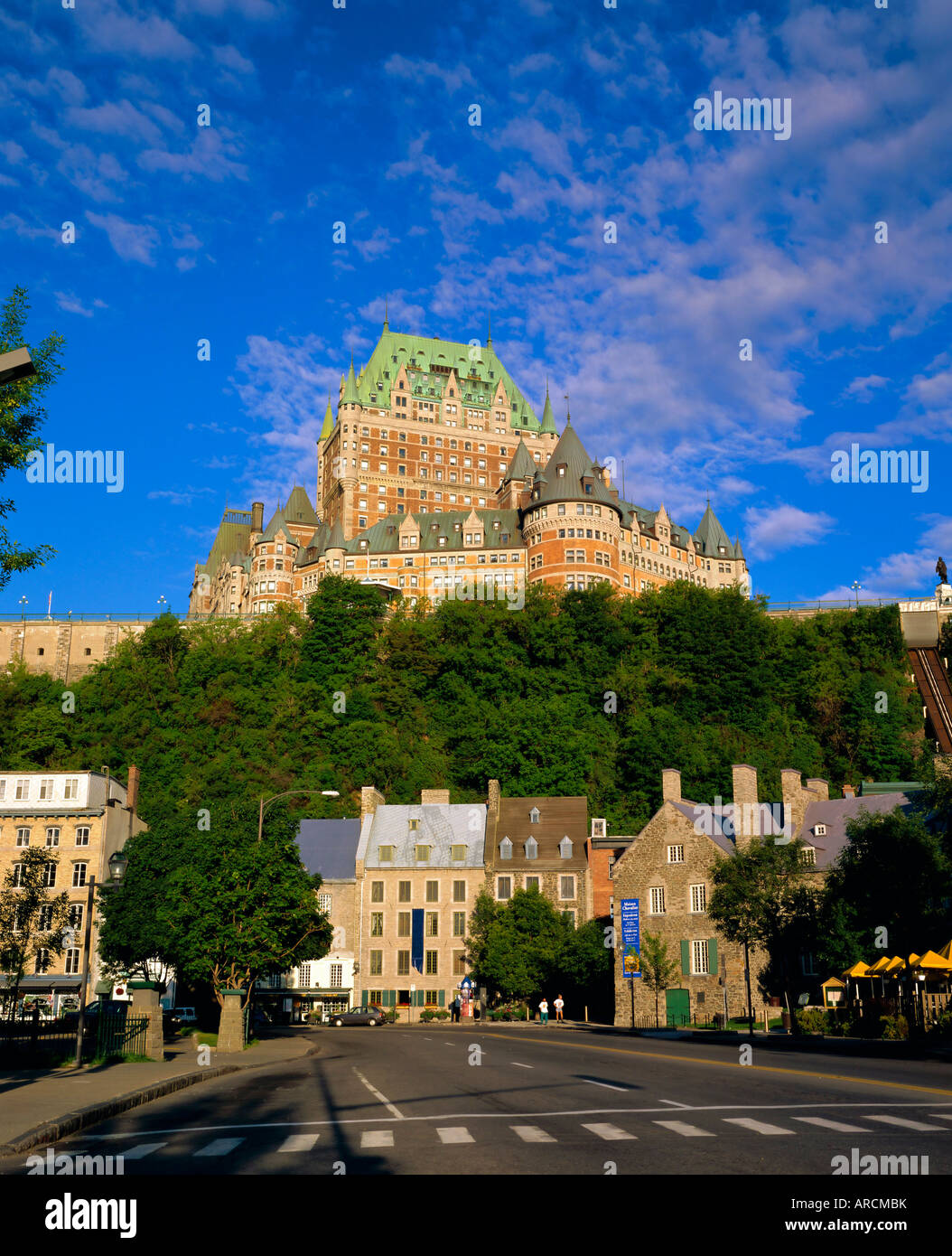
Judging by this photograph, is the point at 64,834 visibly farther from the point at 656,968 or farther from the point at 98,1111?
the point at 98,1111

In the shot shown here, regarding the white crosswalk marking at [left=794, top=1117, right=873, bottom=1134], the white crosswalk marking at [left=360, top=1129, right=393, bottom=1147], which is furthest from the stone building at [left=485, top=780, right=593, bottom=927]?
the white crosswalk marking at [left=360, top=1129, right=393, bottom=1147]

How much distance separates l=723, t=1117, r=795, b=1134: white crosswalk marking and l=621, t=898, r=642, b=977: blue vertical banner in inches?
1578

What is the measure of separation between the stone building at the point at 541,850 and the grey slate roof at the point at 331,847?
27.8ft

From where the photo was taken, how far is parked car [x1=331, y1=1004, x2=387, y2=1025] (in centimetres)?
6122

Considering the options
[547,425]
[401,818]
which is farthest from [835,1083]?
[547,425]

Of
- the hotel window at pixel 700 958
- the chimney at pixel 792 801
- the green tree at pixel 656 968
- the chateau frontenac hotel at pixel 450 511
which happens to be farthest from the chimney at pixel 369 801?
the chateau frontenac hotel at pixel 450 511

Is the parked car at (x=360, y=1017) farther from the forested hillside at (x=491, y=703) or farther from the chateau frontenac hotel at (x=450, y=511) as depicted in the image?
the chateau frontenac hotel at (x=450, y=511)

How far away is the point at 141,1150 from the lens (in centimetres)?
1338

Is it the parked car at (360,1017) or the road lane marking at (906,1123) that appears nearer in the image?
the road lane marking at (906,1123)

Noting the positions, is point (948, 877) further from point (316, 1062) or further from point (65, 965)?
point (65, 965)

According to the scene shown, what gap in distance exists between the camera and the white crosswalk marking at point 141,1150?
504 inches

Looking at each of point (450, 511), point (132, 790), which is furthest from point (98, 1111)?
point (450, 511)

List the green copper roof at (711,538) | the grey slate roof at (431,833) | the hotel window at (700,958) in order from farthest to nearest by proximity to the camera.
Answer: the green copper roof at (711,538) < the grey slate roof at (431,833) < the hotel window at (700,958)
